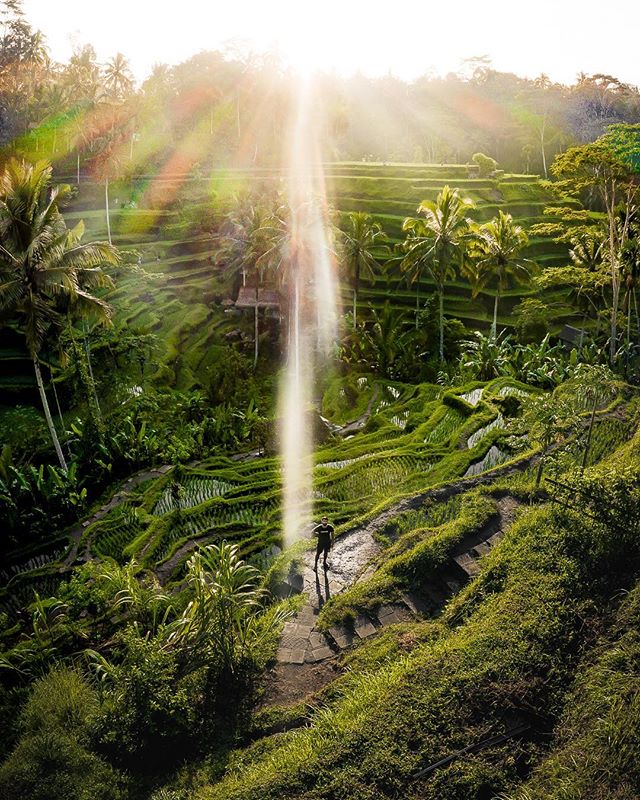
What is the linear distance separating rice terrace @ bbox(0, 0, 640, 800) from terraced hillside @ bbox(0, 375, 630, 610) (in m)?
0.08

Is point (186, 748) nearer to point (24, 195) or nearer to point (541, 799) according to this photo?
point (541, 799)

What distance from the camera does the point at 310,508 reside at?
1373 cm

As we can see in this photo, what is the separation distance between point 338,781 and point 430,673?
163 centimetres

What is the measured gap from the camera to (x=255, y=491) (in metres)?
15.0

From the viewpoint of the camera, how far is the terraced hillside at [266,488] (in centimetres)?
1287

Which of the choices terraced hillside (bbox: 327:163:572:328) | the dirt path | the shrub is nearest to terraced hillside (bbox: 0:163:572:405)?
terraced hillside (bbox: 327:163:572:328)

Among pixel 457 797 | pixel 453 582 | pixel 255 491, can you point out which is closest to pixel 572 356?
pixel 255 491

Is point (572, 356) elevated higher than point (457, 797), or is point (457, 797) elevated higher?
point (572, 356)

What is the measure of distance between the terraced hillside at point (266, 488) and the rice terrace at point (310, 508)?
0.08 meters

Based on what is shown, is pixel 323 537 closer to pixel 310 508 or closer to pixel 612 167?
pixel 310 508

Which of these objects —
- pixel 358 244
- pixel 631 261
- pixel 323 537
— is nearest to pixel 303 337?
pixel 358 244

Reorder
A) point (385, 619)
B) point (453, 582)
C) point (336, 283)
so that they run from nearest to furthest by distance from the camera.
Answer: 1. point (385, 619)
2. point (453, 582)
3. point (336, 283)

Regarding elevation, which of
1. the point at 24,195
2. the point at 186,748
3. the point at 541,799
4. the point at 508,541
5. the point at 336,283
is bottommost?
the point at 186,748

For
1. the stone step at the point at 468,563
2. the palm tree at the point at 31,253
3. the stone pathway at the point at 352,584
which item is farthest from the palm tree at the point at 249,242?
the stone step at the point at 468,563
